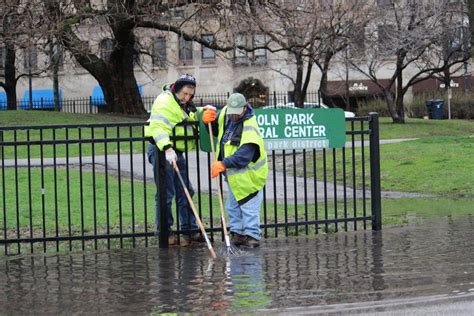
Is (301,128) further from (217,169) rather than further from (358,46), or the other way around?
(358,46)

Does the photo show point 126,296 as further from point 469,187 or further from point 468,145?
point 468,145

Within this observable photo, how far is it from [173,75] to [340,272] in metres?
52.9

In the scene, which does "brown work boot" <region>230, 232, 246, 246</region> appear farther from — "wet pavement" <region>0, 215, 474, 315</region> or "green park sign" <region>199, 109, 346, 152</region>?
"green park sign" <region>199, 109, 346, 152</region>

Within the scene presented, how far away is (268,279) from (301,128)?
2.79m

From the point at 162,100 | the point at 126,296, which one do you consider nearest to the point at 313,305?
the point at 126,296

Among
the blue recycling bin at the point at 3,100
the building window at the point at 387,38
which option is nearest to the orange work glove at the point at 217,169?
the building window at the point at 387,38

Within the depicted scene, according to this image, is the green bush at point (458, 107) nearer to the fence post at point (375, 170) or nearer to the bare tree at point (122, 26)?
the bare tree at point (122, 26)

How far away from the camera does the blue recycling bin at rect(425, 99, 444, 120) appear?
154 ft

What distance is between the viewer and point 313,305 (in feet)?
24.3

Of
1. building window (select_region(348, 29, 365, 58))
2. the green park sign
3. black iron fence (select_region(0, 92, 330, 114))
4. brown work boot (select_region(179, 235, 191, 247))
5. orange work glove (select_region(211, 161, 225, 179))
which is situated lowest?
brown work boot (select_region(179, 235, 191, 247))

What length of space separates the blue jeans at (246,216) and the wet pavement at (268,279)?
0.89 feet

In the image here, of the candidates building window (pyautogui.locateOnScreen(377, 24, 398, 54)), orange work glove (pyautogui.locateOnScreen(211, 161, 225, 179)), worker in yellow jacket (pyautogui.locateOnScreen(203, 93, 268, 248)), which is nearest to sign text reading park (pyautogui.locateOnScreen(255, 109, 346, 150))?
worker in yellow jacket (pyautogui.locateOnScreen(203, 93, 268, 248))

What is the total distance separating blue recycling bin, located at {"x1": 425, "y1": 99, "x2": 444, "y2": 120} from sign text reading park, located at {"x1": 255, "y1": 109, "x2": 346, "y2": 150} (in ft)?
120

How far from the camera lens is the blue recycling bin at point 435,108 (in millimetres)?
46938
